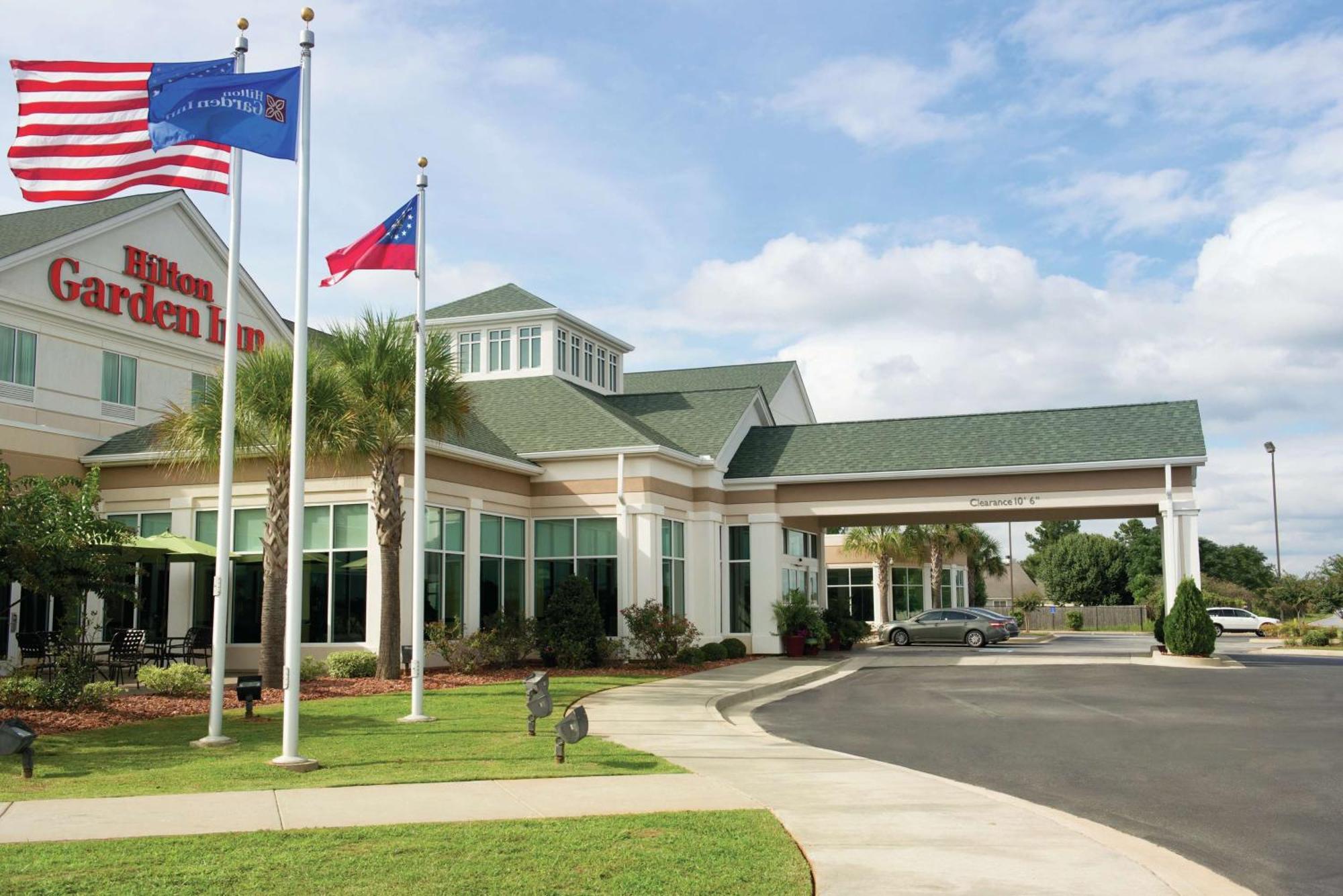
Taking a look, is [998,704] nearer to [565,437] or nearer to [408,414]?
[408,414]

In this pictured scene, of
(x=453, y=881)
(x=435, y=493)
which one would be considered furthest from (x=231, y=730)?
(x=435, y=493)

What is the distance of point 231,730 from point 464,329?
23.5m

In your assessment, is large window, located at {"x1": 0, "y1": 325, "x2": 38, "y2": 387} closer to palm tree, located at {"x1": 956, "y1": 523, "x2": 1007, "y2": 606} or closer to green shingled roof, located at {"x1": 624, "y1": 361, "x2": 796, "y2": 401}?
green shingled roof, located at {"x1": 624, "y1": 361, "x2": 796, "y2": 401}

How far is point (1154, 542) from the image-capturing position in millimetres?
87438

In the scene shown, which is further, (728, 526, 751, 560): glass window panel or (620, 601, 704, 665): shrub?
(728, 526, 751, 560): glass window panel

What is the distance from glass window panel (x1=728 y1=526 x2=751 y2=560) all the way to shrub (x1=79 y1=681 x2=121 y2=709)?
1921 centimetres

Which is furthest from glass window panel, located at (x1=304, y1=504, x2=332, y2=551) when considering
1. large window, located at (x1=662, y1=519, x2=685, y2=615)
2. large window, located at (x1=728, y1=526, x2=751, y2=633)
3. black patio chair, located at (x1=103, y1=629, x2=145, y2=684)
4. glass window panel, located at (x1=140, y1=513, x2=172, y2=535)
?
large window, located at (x1=728, y1=526, x2=751, y2=633)

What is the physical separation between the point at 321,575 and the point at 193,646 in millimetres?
2896

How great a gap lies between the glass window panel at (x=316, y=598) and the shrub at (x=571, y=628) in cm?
479

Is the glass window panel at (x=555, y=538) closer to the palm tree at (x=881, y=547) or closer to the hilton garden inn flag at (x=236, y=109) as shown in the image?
the hilton garden inn flag at (x=236, y=109)

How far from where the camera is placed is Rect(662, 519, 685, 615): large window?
3050cm

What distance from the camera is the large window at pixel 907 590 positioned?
56875 millimetres

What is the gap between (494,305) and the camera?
123ft

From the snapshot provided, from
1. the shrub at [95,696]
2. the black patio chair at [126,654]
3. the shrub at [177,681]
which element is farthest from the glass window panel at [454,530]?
the shrub at [95,696]
